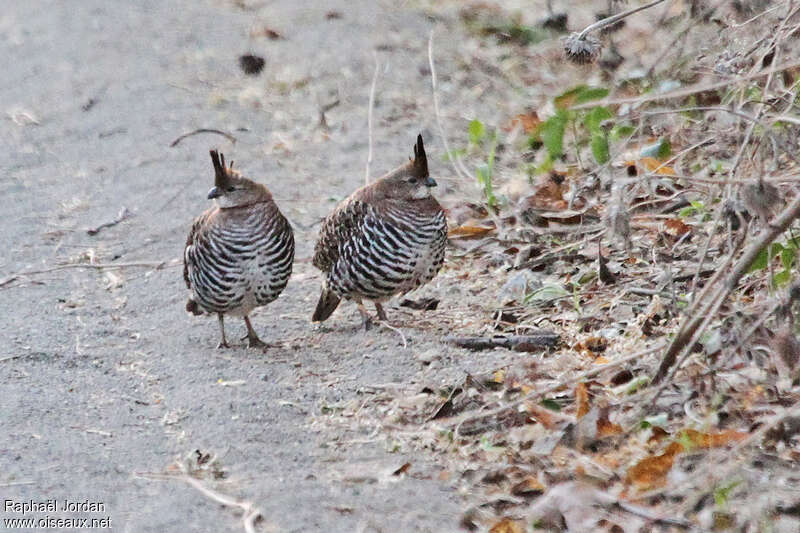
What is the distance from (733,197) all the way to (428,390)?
152cm

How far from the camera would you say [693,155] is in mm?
7000

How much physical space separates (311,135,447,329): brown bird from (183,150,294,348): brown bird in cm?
28

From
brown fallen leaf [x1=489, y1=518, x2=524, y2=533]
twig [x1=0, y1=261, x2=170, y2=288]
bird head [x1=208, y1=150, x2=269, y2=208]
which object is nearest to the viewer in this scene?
brown fallen leaf [x1=489, y1=518, x2=524, y2=533]

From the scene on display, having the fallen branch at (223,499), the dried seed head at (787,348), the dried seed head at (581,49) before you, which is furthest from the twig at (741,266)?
the fallen branch at (223,499)

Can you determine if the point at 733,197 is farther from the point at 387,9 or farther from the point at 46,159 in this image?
the point at 387,9

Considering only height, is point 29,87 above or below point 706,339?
above

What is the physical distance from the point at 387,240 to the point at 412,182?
0.33 m

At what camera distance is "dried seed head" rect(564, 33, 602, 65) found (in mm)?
4750

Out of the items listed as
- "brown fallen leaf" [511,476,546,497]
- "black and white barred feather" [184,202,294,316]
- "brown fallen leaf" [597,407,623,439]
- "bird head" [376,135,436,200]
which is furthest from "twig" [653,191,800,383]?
"black and white barred feather" [184,202,294,316]

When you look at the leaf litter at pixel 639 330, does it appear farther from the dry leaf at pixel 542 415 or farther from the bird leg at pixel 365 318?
the bird leg at pixel 365 318

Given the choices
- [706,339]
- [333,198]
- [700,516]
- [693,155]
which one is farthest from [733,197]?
[333,198]

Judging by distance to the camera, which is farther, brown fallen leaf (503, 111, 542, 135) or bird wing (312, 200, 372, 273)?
brown fallen leaf (503, 111, 542, 135)

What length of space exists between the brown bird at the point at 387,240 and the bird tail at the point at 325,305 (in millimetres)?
44

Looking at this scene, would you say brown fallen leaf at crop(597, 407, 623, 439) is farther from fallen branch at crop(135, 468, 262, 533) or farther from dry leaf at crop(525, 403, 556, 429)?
fallen branch at crop(135, 468, 262, 533)
